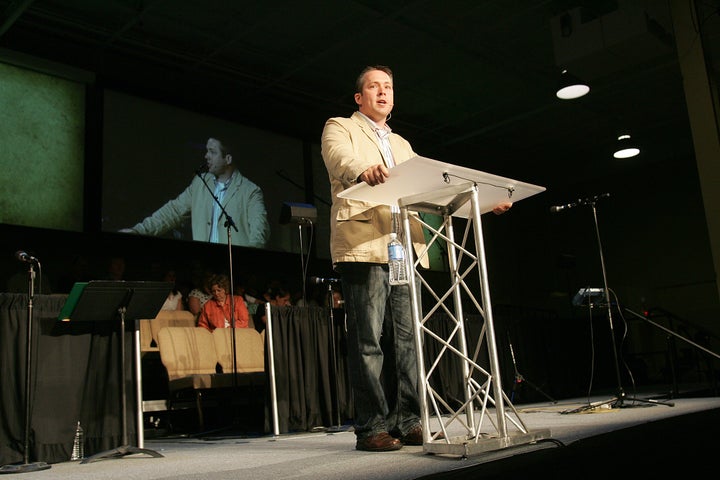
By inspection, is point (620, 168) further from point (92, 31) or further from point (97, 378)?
point (97, 378)

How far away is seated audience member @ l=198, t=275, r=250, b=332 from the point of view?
227 inches

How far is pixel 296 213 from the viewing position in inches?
203

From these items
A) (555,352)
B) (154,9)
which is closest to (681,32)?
(555,352)

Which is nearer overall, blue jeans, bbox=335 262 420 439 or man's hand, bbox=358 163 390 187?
man's hand, bbox=358 163 390 187

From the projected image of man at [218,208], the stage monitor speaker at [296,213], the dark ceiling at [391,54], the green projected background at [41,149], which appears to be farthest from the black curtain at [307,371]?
the dark ceiling at [391,54]

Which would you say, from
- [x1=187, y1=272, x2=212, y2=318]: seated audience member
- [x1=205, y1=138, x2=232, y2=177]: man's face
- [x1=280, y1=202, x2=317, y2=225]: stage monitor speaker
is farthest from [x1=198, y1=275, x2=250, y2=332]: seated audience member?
[x1=205, y1=138, x2=232, y2=177]: man's face

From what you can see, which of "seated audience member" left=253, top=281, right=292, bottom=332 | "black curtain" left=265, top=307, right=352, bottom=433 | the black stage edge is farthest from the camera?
"seated audience member" left=253, top=281, right=292, bottom=332

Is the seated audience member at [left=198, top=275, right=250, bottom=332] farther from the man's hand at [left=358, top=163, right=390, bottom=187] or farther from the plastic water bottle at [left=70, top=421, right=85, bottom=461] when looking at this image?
the man's hand at [left=358, top=163, right=390, bottom=187]

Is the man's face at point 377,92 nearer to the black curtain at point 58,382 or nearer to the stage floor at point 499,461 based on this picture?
the stage floor at point 499,461

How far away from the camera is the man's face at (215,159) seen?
7.55 m

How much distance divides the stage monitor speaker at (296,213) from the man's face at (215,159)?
2.64 meters

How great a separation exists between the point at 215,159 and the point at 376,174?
19.7ft

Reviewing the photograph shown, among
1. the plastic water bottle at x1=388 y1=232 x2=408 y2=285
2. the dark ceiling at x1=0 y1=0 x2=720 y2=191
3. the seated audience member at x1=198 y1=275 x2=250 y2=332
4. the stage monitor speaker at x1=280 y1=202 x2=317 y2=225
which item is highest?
the dark ceiling at x1=0 y1=0 x2=720 y2=191

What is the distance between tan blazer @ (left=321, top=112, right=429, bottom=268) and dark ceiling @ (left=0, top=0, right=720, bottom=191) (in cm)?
419
